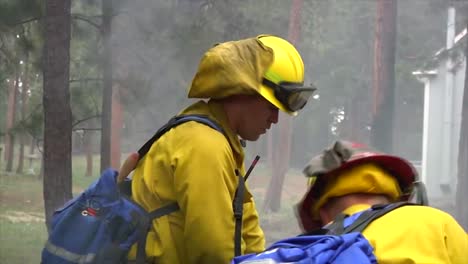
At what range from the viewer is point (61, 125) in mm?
6336

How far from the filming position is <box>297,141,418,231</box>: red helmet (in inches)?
69.2

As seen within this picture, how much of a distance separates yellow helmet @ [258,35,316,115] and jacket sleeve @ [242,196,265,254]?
14.9 inches

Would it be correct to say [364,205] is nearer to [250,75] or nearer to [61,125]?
[250,75]

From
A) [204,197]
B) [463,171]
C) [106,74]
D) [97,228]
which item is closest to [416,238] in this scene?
[204,197]

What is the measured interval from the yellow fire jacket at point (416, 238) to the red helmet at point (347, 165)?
7.0 inches

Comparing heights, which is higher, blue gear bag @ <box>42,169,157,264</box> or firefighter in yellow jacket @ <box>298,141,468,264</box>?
firefighter in yellow jacket @ <box>298,141,468,264</box>

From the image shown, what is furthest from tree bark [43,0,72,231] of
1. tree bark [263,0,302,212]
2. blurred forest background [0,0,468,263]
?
tree bark [263,0,302,212]

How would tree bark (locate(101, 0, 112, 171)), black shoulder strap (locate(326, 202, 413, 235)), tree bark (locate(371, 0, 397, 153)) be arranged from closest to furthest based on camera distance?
black shoulder strap (locate(326, 202, 413, 235))
tree bark (locate(101, 0, 112, 171))
tree bark (locate(371, 0, 397, 153))

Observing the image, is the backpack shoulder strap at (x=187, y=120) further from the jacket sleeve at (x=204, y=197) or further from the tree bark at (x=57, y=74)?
the tree bark at (x=57, y=74)

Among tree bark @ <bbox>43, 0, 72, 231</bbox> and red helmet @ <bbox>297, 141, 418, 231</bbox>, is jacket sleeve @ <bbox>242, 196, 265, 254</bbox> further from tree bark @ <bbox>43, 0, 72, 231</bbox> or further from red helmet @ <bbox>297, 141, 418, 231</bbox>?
tree bark @ <bbox>43, 0, 72, 231</bbox>

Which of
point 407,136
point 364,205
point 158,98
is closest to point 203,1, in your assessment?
point 158,98

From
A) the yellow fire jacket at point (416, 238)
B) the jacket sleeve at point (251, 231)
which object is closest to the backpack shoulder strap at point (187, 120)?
the jacket sleeve at point (251, 231)

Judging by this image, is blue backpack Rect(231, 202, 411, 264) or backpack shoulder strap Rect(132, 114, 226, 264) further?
backpack shoulder strap Rect(132, 114, 226, 264)

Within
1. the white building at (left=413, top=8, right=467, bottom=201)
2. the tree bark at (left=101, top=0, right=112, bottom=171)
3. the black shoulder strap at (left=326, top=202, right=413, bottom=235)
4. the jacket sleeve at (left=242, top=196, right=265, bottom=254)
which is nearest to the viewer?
the black shoulder strap at (left=326, top=202, right=413, bottom=235)
